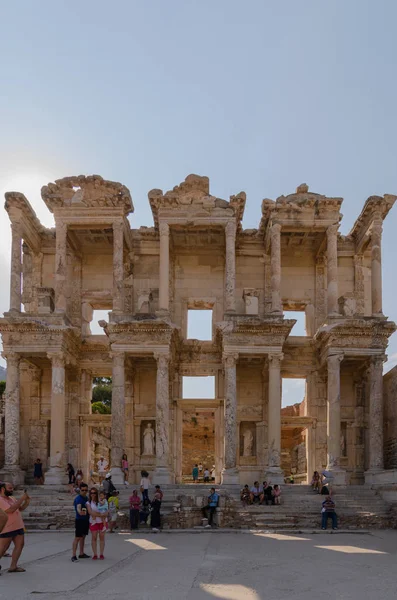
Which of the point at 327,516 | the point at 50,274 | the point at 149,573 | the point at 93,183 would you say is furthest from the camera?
the point at 50,274

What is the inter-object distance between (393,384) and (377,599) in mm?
17696

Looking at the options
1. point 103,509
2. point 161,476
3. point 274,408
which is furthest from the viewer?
point 274,408

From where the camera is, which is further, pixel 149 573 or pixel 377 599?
pixel 149 573

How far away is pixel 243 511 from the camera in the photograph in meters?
21.1

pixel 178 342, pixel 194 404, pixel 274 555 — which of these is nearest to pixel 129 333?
pixel 178 342

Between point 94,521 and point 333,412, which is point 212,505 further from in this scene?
point 94,521

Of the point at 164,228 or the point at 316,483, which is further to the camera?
the point at 164,228

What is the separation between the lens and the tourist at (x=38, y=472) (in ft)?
85.9

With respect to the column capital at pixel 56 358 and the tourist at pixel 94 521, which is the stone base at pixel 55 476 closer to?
the column capital at pixel 56 358

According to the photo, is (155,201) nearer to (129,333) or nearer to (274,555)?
(129,333)

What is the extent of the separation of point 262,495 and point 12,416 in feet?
30.9

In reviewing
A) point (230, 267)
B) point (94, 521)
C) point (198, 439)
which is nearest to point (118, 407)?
point (230, 267)

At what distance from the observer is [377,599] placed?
30.2ft

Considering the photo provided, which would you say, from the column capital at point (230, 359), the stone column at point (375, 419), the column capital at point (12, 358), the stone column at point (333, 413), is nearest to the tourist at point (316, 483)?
the stone column at point (333, 413)
